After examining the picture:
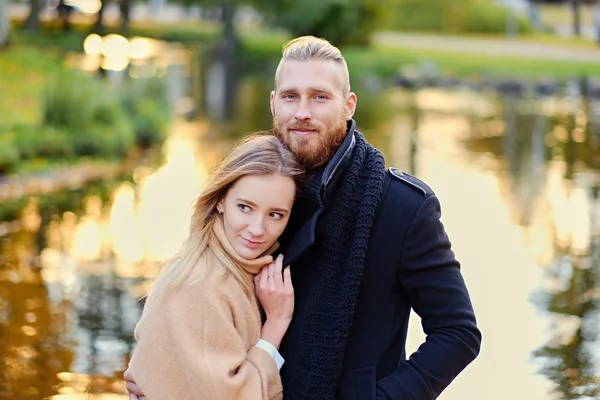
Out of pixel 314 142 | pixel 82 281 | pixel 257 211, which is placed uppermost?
pixel 314 142

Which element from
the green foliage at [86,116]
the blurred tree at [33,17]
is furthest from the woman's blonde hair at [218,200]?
the blurred tree at [33,17]

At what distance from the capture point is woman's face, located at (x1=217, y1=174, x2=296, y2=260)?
2812 millimetres

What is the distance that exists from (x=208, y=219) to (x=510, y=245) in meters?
8.40

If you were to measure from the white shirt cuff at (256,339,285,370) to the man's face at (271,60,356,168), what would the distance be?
0.49 meters

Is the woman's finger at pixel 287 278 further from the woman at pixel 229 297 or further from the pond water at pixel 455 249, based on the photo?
the pond water at pixel 455 249

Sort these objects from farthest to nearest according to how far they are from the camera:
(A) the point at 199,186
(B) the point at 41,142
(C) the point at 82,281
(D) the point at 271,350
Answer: (B) the point at 41,142 → (A) the point at 199,186 → (C) the point at 82,281 → (D) the point at 271,350

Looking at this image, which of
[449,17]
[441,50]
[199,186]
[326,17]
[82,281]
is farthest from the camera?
[449,17]

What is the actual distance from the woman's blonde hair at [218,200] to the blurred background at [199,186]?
0.86m

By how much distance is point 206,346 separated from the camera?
2.70 meters

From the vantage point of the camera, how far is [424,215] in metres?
2.79

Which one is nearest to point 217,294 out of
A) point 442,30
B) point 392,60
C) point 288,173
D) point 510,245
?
point 288,173

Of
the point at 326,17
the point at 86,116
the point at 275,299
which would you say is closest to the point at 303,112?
the point at 275,299

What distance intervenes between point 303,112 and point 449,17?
60.5 metres

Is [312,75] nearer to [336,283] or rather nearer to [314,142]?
[314,142]
